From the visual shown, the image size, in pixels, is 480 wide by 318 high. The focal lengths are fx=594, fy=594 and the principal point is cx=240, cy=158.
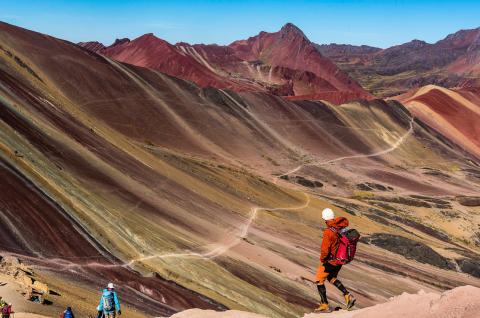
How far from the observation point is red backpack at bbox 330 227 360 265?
11.4m

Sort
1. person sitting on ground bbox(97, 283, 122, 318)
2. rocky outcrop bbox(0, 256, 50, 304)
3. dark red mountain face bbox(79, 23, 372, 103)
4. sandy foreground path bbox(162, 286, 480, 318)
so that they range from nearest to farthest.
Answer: sandy foreground path bbox(162, 286, 480, 318)
person sitting on ground bbox(97, 283, 122, 318)
rocky outcrop bbox(0, 256, 50, 304)
dark red mountain face bbox(79, 23, 372, 103)

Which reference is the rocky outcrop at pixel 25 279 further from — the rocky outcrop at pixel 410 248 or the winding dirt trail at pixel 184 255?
the rocky outcrop at pixel 410 248

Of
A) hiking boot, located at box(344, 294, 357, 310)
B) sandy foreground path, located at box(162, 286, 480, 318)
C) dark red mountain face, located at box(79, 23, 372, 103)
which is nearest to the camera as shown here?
sandy foreground path, located at box(162, 286, 480, 318)

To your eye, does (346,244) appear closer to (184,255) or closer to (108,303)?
(108,303)

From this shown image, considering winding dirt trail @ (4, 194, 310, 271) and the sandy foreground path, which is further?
winding dirt trail @ (4, 194, 310, 271)

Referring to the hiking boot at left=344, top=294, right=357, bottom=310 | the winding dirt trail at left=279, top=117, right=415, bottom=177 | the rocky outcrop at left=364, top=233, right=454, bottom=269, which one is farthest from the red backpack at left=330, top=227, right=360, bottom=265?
the winding dirt trail at left=279, top=117, right=415, bottom=177

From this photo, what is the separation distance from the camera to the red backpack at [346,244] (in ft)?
37.5

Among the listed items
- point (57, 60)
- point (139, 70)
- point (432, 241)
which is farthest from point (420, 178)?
point (57, 60)

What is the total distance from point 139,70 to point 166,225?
206 feet

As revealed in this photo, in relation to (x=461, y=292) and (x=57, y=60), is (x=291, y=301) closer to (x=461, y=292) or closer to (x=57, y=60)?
(x=461, y=292)

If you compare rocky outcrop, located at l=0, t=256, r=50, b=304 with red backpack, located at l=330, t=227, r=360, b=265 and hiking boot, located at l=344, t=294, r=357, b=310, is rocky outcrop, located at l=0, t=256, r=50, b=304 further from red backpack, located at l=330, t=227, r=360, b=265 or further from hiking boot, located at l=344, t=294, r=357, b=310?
red backpack, located at l=330, t=227, r=360, b=265

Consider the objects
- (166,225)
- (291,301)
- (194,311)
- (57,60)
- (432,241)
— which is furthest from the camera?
(57,60)

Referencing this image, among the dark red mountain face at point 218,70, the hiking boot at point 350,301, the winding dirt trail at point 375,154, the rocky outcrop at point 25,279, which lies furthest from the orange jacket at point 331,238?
the dark red mountain face at point 218,70

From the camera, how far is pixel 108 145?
47062 millimetres
